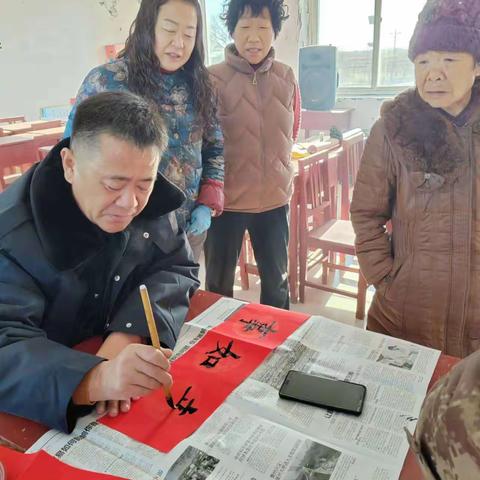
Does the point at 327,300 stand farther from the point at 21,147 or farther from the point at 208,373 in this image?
the point at 21,147

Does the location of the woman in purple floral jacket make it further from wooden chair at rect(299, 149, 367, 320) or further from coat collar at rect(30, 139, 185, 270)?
wooden chair at rect(299, 149, 367, 320)

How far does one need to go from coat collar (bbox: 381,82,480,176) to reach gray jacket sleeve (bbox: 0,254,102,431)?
2.80 ft

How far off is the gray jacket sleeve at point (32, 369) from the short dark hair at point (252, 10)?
134cm

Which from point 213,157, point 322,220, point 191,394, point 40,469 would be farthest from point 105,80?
point 322,220

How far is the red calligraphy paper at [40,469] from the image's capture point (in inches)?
25.7

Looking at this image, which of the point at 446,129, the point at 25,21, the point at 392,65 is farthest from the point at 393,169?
the point at 392,65

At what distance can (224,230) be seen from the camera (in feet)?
6.25

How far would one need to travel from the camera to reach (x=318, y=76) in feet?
14.9

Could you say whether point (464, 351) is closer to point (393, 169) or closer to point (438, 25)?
point (393, 169)

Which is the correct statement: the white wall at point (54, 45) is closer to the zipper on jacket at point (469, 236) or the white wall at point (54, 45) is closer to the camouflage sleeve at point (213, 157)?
the camouflage sleeve at point (213, 157)

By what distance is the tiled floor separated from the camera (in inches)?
102

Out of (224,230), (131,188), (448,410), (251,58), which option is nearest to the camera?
(448,410)

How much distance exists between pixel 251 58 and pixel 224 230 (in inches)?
26.2

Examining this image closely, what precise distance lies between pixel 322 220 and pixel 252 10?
4.43 feet
